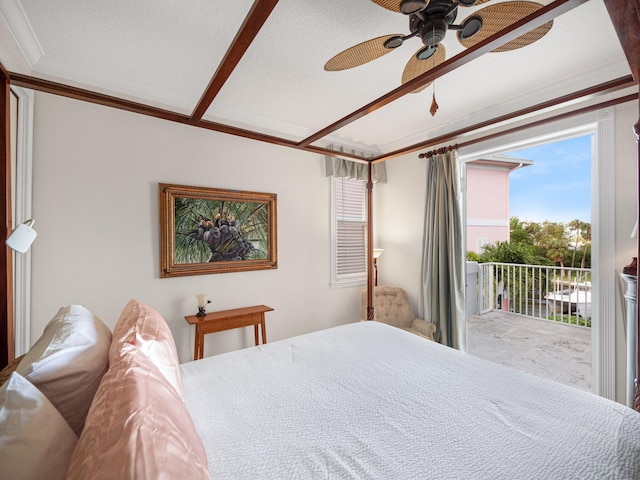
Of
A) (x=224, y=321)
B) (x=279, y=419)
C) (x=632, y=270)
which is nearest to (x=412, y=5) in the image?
(x=279, y=419)

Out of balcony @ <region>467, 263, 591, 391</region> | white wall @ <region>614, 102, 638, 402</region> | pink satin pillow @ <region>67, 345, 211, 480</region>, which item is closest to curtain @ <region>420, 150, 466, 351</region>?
balcony @ <region>467, 263, 591, 391</region>

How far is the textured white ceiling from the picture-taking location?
5.22 feet

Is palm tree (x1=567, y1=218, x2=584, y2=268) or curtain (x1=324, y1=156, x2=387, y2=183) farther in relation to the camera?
palm tree (x1=567, y1=218, x2=584, y2=268)

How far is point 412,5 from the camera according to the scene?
1187mm

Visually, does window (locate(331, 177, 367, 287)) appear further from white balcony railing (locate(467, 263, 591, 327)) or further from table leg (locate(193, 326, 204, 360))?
white balcony railing (locate(467, 263, 591, 327))

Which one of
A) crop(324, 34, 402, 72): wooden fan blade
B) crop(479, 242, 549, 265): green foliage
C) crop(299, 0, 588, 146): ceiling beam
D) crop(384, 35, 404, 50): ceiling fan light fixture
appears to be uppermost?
crop(324, 34, 402, 72): wooden fan blade

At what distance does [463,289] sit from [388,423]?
2239 mm

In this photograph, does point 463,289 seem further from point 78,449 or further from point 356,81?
point 78,449

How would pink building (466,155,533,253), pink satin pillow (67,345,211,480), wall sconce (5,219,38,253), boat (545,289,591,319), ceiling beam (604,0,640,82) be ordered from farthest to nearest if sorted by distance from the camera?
1. pink building (466,155,533,253)
2. boat (545,289,591,319)
3. wall sconce (5,219,38,253)
4. ceiling beam (604,0,640,82)
5. pink satin pillow (67,345,211,480)

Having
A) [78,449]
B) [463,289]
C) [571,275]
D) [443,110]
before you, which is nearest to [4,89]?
[78,449]

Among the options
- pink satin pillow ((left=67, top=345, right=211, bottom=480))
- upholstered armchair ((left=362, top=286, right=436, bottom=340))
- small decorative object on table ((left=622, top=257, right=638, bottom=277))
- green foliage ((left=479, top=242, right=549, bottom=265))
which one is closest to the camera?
pink satin pillow ((left=67, top=345, right=211, bottom=480))

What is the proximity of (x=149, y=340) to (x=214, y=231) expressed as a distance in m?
1.75

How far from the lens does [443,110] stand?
283 cm

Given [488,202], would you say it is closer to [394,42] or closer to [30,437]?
[394,42]
